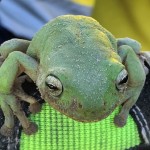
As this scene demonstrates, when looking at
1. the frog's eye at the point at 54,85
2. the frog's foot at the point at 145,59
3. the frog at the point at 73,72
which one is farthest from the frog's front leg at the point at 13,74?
the frog's foot at the point at 145,59

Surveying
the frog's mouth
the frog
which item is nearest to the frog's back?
the frog

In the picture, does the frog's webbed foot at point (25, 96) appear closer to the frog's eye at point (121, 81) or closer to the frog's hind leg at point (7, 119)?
the frog's hind leg at point (7, 119)

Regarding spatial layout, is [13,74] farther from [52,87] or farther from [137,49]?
[137,49]

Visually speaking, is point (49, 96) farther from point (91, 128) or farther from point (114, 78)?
point (91, 128)

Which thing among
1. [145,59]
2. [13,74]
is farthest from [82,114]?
[145,59]

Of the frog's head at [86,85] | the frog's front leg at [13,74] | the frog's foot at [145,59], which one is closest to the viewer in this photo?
the frog's head at [86,85]

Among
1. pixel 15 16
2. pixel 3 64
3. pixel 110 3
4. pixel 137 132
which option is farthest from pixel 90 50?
pixel 110 3

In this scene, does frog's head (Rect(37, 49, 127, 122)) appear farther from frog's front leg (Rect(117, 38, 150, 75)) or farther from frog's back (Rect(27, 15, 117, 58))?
frog's front leg (Rect(117, 38, 150, 75))
